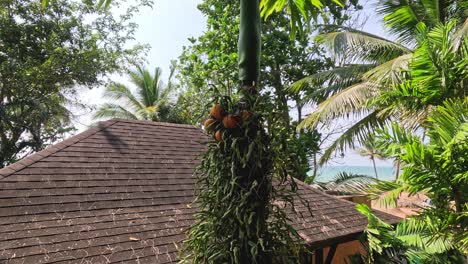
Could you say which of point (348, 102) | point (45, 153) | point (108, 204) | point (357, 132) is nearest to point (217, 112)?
point (108, 204)

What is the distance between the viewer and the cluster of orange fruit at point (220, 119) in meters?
2.26

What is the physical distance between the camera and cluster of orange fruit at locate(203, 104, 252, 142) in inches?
89.0

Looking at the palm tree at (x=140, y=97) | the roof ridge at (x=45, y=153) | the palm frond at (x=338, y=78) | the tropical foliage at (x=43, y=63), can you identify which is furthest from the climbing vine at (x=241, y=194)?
the palm tree at (x=140, y=97)

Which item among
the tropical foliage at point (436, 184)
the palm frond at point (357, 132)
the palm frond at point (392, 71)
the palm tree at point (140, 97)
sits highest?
the palm tree at point (140, 97)

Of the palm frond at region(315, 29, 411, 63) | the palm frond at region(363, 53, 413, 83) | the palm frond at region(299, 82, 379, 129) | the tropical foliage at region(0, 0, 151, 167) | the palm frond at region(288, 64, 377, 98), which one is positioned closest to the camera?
the palm frond at region(363, 53, 413, 83)

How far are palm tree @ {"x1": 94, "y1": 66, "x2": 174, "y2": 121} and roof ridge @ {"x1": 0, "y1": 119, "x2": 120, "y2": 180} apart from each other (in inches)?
439

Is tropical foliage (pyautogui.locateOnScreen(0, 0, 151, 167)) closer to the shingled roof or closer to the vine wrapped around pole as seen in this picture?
the shingled roof

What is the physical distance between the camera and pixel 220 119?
2.32 metres

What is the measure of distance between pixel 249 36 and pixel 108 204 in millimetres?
4056

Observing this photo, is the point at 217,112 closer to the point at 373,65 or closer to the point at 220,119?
the point at 220,119

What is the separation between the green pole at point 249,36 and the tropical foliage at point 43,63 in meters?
11.4

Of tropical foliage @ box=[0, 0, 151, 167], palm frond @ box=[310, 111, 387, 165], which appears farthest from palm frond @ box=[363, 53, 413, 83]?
tropical foliage @ box=[0, 0, 151, 167]

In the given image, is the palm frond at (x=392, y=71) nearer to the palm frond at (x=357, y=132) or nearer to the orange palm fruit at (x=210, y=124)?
the palm frond at (x=357, y=132)

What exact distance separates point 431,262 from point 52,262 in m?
4.67
